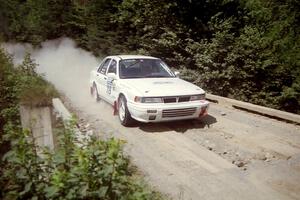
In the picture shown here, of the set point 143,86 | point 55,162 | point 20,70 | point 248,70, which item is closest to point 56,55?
point 20,70

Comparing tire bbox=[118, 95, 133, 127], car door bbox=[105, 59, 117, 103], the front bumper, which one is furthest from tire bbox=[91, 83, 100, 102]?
the front bumper

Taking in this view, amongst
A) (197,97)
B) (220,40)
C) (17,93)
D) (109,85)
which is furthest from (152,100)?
(220,40)

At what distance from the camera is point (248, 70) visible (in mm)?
13391

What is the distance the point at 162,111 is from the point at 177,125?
1053 mm

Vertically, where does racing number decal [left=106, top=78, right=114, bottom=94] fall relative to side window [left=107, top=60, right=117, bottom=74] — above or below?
below

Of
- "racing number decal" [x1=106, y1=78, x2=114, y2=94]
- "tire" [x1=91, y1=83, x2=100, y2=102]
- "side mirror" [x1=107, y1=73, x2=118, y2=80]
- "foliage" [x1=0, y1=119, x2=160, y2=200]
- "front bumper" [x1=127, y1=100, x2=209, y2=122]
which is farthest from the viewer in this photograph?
"tire" [x1=91, y1=83, x2=100, y2=102]

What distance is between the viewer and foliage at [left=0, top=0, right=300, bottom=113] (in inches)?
500

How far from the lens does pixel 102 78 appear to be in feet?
34.4

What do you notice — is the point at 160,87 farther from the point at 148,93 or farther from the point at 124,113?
the point at 124,113

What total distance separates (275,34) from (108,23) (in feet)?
36.0

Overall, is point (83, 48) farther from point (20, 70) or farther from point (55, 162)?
point (55, 162)

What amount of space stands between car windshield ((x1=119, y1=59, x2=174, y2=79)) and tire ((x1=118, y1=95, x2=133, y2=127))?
2.55 ft

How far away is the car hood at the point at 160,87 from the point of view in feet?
26.1

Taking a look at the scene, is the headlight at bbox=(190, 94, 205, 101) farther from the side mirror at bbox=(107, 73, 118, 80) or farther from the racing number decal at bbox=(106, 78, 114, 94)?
the racing number decal at bbox=(106, 78, 114, 94)
